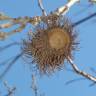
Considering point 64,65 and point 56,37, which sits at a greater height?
point 56,37

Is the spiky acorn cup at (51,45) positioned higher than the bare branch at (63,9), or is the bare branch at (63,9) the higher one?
the bare branch at (63,9)

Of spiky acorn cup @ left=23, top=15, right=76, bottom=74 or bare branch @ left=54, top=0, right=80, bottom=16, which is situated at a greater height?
bare branch @ left=54, top=0, right=80, bottom=16

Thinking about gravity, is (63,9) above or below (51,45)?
above

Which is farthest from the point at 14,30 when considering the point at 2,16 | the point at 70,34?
the point at 70,34

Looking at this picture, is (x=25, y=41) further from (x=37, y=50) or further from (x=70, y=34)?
(x=70, y=34)

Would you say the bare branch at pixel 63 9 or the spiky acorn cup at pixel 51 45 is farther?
the spiky acorn cup at pixel 51 45

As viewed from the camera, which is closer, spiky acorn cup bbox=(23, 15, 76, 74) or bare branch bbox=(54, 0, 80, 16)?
bare branch bbox=(54, 0, 80, 16)

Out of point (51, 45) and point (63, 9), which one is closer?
point (63, 9)

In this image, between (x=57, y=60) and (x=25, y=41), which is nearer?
(x=25, y=41)
